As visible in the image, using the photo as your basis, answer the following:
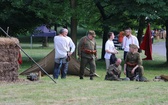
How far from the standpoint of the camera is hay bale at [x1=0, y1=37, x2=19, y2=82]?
13953 millimetres

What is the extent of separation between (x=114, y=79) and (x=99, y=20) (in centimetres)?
1375

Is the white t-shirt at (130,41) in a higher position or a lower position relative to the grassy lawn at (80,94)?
higher

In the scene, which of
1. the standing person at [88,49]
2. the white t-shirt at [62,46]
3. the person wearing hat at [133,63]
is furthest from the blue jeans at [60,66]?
the person wearing hat at [133,63]

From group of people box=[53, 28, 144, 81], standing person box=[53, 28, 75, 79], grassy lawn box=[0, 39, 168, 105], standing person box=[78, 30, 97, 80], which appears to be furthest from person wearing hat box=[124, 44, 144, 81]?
grassy lawn box=[0, 39, 168, 105]

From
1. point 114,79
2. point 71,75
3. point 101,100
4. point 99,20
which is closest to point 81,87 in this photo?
point 101,100

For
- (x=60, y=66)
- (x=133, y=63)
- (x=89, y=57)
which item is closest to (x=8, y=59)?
(x=60, y=66)

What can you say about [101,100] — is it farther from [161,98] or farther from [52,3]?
[52,3]

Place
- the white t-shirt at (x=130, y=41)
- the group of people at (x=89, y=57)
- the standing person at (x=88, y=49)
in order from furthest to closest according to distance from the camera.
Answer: the white t-shirt at (x=130, y=41) → the standing person at (x=88, y=49) → the group of people at (x=89, y=57)

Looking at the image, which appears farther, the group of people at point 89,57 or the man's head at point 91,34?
the man's head at point 91,34

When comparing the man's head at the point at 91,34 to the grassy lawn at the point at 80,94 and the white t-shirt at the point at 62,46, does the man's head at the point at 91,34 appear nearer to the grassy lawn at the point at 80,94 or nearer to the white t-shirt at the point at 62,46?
the white t-shirt at the point at 62,46

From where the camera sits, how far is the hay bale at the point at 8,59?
1395cm

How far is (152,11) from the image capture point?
23250mm

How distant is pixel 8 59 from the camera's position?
14094mm

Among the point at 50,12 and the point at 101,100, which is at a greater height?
the point at 50,12
